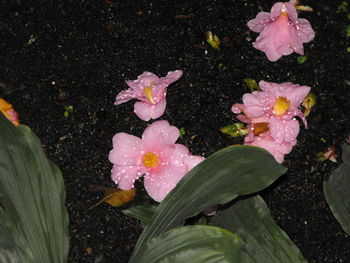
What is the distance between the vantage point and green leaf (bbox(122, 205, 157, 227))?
1.08 m

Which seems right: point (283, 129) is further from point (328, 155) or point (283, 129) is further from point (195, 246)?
point (195, 246)

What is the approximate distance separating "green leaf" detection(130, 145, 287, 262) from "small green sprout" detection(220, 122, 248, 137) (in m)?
0.34

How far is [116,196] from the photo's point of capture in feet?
3.93

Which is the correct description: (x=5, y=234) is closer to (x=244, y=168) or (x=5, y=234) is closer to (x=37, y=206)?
(x=37, y=206)

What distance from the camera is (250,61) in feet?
4.30

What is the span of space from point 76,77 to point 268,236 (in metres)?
0.63

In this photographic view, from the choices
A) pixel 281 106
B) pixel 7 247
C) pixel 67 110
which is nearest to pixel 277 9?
pixel 281 106

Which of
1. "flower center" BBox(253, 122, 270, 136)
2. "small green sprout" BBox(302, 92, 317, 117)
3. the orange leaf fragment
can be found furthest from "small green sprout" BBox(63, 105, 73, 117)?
"small green sprout" BBox(302, 92, 317, 117)

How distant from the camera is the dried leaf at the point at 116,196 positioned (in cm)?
119

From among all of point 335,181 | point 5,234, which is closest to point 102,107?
point 5,234

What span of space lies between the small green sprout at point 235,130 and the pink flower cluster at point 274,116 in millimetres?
27

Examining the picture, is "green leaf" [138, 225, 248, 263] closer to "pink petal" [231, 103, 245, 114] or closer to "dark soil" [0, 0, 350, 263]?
"dark soil" [0, 0, 350, 263]

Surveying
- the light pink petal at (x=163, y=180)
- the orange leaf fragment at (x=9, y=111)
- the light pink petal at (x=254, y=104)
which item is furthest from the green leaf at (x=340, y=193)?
the orange leaf fragment at (x=9, y=111)

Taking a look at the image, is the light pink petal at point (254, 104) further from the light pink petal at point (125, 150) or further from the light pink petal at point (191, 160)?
the light pink petal at point (125, 150)
